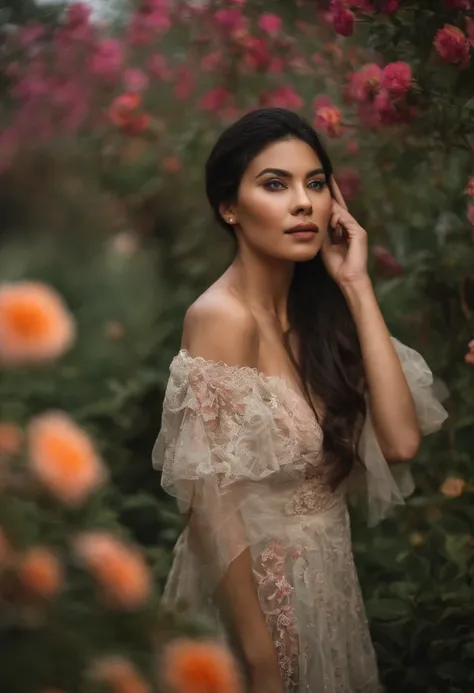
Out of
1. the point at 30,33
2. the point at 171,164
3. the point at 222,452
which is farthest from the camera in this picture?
the point at 171,164

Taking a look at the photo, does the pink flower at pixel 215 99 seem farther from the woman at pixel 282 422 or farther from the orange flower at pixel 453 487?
the orange flower at pixel 453 487

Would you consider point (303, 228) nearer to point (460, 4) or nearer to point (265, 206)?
point (265, 206)

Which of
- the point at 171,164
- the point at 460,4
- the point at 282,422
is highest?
the point at 460,4

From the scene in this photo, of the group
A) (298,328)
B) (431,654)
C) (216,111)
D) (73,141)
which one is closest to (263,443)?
(298,328)

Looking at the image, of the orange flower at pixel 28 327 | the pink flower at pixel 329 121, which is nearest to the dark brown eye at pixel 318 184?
the pink flower at pixel 329 121

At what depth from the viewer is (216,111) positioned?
4.22ft

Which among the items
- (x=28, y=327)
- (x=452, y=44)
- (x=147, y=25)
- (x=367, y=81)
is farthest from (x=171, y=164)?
(x=28, y=327)

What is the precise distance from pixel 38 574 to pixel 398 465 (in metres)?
0.90

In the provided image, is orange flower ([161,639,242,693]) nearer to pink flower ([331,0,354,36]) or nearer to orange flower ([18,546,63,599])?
orange flower ([18,546,63,599])

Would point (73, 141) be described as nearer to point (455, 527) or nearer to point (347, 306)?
point (347, 306)

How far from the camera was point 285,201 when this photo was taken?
0.98 meters

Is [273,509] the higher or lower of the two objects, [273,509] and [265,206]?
the lower

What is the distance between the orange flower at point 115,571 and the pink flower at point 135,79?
0.83m

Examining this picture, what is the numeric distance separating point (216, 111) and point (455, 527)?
0.77 meters
